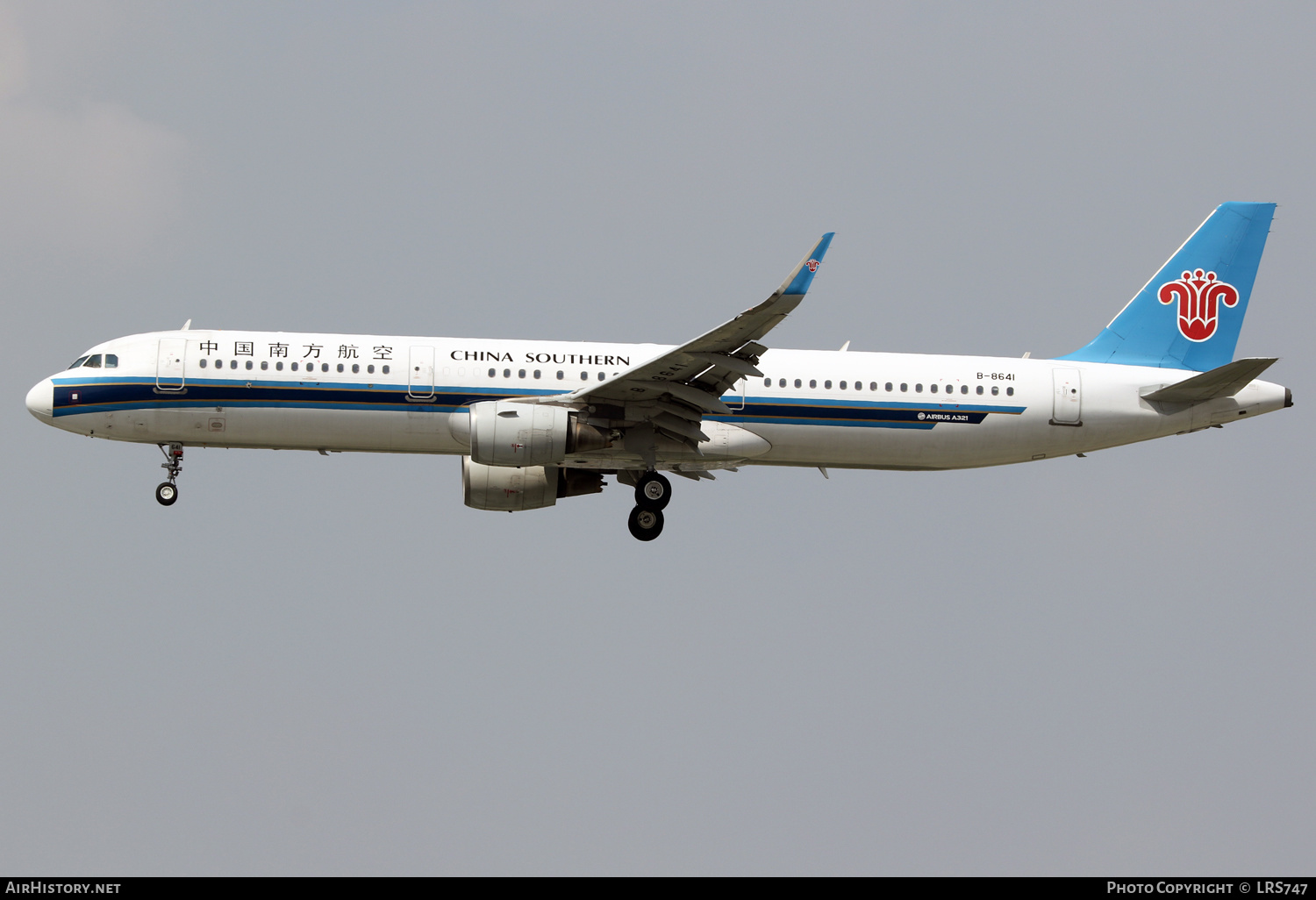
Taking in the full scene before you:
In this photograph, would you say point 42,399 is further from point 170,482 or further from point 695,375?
point 695,375

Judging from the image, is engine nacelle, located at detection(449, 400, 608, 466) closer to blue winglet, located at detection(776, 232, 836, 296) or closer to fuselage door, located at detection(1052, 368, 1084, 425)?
blue winglet, located at detection(776, 232, 836, 296)

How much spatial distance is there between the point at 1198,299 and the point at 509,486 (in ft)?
59.2

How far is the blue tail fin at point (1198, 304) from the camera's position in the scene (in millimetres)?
38125

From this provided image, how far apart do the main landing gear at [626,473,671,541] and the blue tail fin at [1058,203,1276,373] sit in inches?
432

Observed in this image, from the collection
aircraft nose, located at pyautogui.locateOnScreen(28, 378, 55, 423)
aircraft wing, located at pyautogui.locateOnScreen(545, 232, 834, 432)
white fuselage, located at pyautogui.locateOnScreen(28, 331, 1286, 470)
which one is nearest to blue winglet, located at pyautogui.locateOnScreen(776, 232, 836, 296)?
aircraft wing, located at pyautogui.locateOnScreen(545, 232, 834, 432)

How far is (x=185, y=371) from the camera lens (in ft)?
112

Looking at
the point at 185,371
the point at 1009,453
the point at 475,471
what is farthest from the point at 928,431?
the point at 185,371

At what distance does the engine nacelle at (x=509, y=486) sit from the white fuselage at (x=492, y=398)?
4.89ft

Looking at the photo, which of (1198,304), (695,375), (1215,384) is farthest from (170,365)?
(1198,304)

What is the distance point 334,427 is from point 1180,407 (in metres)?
19.8

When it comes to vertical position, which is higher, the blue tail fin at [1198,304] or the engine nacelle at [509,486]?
the blue tail fin at [1198,304]

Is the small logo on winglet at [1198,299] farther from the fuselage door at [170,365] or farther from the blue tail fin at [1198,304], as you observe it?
the fuselage door at [170,365]

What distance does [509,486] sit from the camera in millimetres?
35812

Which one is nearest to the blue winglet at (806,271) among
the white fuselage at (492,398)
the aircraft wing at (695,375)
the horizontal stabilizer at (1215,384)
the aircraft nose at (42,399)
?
the aircraft wing at (695,375)
